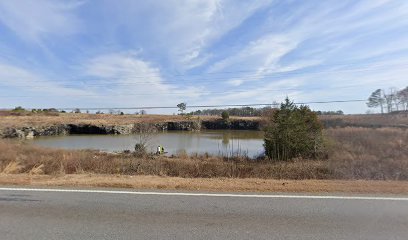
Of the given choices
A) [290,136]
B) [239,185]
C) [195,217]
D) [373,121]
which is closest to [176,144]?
[290,136]

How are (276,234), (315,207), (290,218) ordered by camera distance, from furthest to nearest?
(315,207)
(290,218)
(276,234)

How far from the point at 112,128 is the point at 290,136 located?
212 ft

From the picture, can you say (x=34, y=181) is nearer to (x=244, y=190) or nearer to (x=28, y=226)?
(x=28, y=226)

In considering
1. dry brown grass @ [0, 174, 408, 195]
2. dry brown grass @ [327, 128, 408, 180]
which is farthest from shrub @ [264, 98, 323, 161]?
dry brown grass @ [0, 174, 408, 195]

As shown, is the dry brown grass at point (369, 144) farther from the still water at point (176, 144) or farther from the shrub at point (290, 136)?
the still water at point (176, 144)

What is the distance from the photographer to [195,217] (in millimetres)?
5984

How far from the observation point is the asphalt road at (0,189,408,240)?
5113mm

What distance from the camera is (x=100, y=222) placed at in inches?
224

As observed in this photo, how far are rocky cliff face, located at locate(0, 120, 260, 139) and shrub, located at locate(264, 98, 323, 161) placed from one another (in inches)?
796

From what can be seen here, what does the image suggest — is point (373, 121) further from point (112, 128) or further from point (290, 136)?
point (112, 128)

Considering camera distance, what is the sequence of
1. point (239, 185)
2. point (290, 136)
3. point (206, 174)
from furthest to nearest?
1. point (290, 136)
2. point (206, 174)
3. point (239, 185)

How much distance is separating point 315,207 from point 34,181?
7.64m

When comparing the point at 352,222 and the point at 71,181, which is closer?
the point at 352,222

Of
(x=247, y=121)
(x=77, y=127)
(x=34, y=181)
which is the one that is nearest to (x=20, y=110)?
(x=77, y=127)
